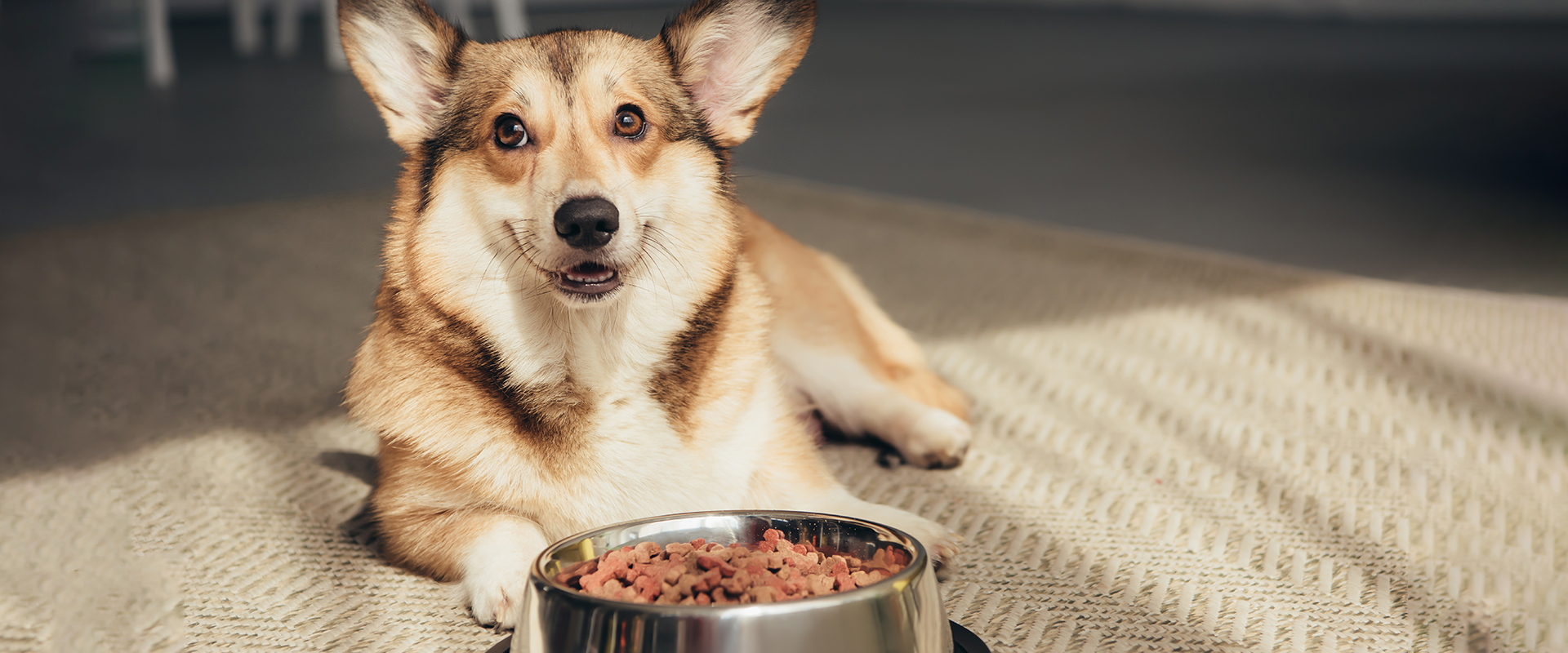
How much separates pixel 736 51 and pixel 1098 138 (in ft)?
15.1

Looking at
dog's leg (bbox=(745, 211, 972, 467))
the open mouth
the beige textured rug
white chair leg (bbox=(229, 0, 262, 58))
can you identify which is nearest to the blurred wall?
white chair leg (bbox=(229, 0, 262, 58))

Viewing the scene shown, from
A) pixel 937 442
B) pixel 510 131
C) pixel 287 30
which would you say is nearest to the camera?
pixel 510 131

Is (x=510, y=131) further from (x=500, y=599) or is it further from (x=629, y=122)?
(x=500, y=599)

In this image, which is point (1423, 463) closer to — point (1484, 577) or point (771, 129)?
point (1484, 577)

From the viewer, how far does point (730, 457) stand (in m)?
1.32

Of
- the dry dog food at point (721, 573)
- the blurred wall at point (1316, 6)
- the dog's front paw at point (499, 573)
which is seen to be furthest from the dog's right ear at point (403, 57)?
the blurred wall at point (1316, 6)

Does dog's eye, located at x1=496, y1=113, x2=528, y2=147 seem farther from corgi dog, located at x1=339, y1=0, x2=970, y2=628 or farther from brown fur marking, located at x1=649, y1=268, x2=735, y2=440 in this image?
brown fur marking, located at x1=649, y1=268, x2=735, y2=440

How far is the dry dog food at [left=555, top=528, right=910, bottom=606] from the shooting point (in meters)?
0.98

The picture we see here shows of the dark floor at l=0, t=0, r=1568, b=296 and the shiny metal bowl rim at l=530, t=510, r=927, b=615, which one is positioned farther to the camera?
the dark floor at l=0, t=0, r=1568, b=296

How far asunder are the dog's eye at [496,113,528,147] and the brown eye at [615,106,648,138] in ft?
0.35

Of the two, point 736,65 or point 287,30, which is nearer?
point 736,65

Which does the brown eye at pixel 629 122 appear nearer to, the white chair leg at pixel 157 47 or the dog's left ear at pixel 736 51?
the dog's left ear at pixel 736 51

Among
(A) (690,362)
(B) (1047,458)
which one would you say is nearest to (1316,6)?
(B) (1047,458)

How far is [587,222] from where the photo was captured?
110cm
